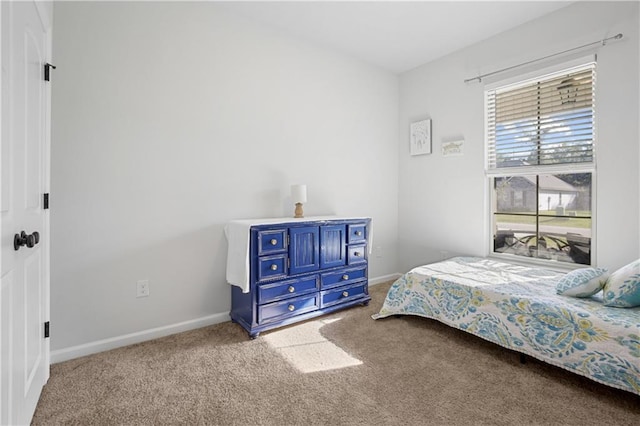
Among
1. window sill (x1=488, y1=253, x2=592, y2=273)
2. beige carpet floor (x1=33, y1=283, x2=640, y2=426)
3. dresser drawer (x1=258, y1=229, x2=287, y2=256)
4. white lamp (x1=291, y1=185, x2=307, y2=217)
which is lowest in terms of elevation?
beige carpet floor (x1=33, y1=283, x2=640, y2=426)

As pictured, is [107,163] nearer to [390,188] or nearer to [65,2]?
[65,2]

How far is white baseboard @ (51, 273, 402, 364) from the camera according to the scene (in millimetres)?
1998

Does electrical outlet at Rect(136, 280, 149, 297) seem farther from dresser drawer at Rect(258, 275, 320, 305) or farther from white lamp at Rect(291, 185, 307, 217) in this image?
white lamp at Rect(291, 185, 307, 217)

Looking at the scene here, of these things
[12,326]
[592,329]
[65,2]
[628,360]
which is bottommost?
[628,360]

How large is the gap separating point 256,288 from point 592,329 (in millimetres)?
2104

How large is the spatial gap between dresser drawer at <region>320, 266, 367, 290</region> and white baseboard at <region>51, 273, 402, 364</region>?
91 centimetres

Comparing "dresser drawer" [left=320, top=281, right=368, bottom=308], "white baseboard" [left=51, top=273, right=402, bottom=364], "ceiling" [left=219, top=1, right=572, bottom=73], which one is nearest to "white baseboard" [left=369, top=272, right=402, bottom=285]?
"dresser drawer" [left=320, top=281, right=368, bottom=308]

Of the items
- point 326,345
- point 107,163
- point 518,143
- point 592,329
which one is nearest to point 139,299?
point 107,163

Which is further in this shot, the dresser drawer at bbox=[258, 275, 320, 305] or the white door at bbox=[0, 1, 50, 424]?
the dresser drawer at bbox=[258, 275, 320, 305]

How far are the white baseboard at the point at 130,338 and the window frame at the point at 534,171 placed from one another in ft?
9.29

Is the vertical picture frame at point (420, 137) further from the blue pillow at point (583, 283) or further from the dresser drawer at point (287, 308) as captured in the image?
the dresser drawer at point (287, 308)

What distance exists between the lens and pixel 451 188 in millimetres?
3500

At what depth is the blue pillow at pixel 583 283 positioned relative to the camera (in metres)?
1.93

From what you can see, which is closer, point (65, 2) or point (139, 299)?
point (65, 2)
